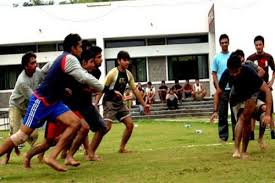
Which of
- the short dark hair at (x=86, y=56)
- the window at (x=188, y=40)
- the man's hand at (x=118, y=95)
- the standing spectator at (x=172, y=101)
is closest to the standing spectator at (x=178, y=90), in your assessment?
the standing spectator at (x=172, y=101)

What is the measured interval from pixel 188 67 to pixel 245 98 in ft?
95.7

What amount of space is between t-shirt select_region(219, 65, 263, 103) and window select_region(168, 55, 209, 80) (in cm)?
2877

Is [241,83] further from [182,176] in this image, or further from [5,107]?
[5,107]

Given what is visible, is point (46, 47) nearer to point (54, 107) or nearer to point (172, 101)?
point (172, 101)

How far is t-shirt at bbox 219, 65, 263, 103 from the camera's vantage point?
8977 mm

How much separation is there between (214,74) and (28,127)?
5.55m

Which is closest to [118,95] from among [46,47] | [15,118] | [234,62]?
[15,118]

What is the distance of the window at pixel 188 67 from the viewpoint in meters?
38.3

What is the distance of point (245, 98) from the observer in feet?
30.5

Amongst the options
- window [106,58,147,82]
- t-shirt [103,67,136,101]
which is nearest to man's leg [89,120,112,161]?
t-shirt [103,67,136,101]

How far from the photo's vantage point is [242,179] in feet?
22.9

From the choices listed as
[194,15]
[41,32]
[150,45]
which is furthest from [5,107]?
[194,15]

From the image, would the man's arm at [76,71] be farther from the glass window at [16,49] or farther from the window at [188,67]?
the glass window at [16,49]

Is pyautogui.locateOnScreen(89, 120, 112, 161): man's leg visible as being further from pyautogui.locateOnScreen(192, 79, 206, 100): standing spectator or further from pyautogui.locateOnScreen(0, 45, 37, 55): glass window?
pyautogui.locateOnScreen(0, 45, 37, 55): glass window
